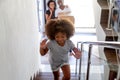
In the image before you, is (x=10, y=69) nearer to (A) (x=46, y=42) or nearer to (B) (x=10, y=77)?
(B) (x=10, y=77)

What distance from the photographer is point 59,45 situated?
3.20 m

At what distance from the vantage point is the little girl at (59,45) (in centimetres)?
319

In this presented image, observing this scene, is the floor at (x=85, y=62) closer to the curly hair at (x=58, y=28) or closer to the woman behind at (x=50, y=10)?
the curly hair at (x=58, y=28)

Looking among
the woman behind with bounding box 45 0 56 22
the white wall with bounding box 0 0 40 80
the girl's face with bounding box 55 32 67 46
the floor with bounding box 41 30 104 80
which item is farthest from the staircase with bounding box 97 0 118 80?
the woman behind with bounding box 45 0 56 22

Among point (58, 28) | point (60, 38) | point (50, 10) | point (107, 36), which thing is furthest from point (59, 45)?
point (50, 10)

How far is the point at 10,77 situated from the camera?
2424 mm

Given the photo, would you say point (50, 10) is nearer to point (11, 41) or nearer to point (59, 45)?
point (59, 45)

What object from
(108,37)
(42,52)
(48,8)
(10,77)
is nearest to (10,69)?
(10,77)

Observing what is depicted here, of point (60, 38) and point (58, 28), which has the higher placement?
point (58, 28)

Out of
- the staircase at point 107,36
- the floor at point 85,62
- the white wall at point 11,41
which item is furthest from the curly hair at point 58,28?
the staircase at point 107,36

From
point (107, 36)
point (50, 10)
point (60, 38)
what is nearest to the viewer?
point (60, 38)

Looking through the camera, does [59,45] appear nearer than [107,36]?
Yes

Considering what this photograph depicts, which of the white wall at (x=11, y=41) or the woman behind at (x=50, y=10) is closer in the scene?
the white wall at (x=11, y=41)

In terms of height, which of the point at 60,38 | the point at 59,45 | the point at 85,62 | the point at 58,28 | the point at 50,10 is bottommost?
the point at 85,62
